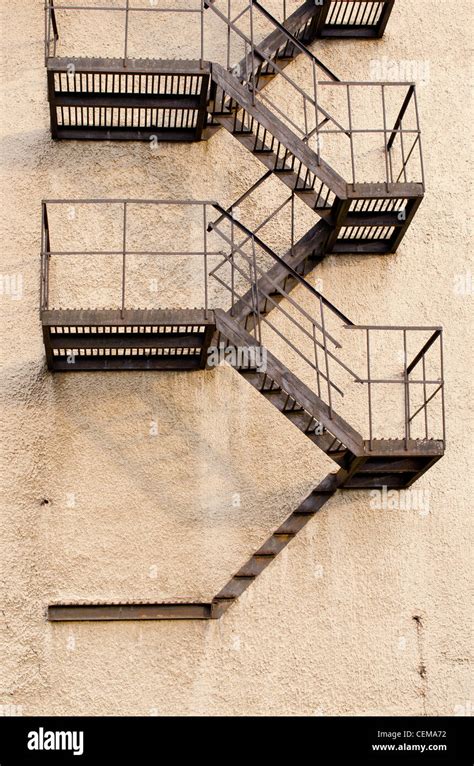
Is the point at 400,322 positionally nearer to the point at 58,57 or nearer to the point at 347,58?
the point at 347,58

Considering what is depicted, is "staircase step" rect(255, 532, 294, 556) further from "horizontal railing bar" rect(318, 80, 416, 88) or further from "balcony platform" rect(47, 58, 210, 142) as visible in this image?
"horizontal railing bar" rect(318, 80, 416, 88)

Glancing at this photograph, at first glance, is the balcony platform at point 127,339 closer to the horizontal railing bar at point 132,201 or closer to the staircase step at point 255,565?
the horizontal railing bar at point 132,201

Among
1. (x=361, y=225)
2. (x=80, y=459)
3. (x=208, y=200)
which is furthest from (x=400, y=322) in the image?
(x=80, y=459)

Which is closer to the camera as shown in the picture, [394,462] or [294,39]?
[394,462]

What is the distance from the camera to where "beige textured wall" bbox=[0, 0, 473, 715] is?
57.0ft

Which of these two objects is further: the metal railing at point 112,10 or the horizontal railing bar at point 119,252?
the metal railing at point 112,10

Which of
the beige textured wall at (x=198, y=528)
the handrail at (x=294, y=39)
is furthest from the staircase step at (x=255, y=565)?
the handrail at (x=294, y=39)

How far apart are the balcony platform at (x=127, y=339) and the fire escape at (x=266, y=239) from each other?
0.8 inches

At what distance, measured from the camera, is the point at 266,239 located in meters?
18.7

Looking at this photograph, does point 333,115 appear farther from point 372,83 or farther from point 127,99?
point 127,99

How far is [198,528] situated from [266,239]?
338 cm

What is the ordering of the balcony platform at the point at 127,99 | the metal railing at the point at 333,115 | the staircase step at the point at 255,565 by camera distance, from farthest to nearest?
the metal railing at the point at 333,115 < the balcony platform at the point at 127,99 < the staircase step at the point at 255,565

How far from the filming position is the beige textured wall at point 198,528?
684 inches

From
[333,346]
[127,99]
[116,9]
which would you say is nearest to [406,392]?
[333,346]
